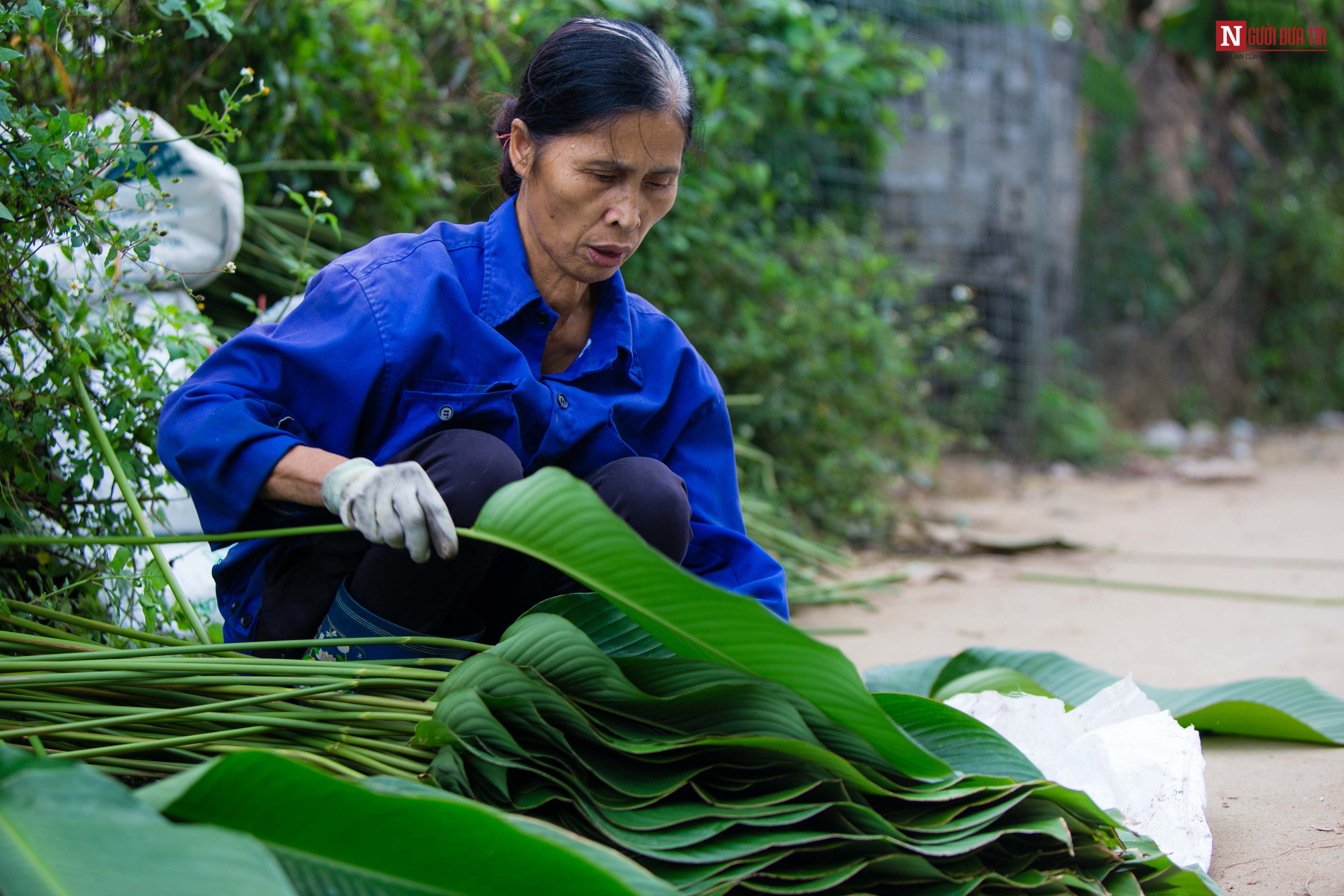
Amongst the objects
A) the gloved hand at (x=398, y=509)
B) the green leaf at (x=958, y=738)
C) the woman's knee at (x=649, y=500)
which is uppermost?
the gloved hand at (x=398, y=509)

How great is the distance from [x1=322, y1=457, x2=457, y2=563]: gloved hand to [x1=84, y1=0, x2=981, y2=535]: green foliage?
29.3 inches

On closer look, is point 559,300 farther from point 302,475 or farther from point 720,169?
point 720,169

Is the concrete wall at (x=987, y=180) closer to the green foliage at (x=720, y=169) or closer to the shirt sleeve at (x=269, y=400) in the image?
the green foliage at (x=720, y=169)

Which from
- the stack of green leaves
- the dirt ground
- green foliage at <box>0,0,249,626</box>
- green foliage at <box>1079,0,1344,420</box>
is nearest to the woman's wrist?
the stack of green leaves

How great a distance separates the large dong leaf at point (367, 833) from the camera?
0.81 meters

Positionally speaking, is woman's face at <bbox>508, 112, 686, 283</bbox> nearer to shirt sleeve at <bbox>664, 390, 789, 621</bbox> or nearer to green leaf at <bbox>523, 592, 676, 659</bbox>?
shirt sleeve at <bbox>664, 390, 789, 621</bbox>

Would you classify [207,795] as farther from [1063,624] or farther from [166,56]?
[1063,624]

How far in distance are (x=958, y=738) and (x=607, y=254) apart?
0.73 metres

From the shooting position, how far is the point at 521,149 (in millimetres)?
1429

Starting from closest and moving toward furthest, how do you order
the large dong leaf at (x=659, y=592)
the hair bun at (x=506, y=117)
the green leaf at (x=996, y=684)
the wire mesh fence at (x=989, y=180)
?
the large dong leaf at (x=659, y=592)
the hair bun at (x=506, y=117)
the green leaf at (x=996, y=684)
the wire mesh fence at (x=989, y=180)

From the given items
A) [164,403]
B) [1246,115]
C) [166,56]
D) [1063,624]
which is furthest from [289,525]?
[1246,115]

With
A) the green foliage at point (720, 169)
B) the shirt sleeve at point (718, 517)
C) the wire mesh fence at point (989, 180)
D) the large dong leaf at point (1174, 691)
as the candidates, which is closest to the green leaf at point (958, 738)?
the shirt sleeve at point (718, 517)

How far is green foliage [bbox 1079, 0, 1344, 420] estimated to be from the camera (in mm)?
6730

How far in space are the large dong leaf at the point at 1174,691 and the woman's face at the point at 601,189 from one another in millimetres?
770
